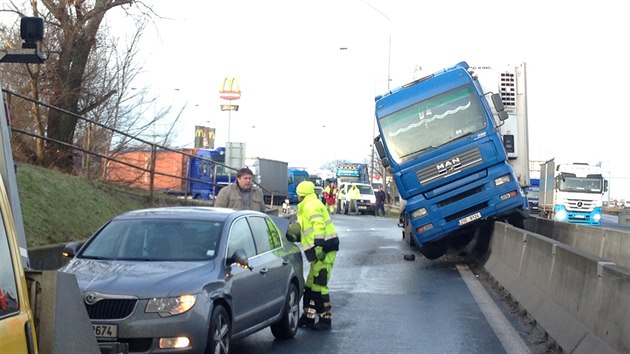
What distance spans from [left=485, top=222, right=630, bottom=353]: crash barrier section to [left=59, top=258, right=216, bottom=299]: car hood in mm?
3387

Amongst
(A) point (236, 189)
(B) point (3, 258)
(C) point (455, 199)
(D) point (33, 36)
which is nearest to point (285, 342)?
(A) point (236, 189)

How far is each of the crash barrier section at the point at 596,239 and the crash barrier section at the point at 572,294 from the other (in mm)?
2333

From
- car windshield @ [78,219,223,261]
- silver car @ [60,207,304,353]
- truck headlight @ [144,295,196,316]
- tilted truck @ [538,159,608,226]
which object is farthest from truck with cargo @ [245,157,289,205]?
truck headlight @ [144,295,196,316]

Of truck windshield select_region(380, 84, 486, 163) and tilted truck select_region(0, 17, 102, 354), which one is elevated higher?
truck windshield select_region(380, 84, 486, 163)

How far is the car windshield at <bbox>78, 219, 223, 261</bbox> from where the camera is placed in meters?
8.69

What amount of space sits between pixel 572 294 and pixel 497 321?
2.83m

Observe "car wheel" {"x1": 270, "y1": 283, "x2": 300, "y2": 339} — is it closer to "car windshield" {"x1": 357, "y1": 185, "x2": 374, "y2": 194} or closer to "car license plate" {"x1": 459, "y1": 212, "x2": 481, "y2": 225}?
"car license plate" {"x1": 459, "y1": 212, "x2": 481, "y2": 225}

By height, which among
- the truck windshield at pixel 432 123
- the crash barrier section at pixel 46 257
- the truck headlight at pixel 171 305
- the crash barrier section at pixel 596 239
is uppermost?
the truck windshield at pixel 432 123

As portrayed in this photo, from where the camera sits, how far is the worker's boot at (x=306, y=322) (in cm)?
1109

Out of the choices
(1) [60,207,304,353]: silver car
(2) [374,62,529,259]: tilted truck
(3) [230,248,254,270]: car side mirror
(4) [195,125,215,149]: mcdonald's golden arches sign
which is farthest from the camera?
(4) [195,125,215,149]: mcdonald's golden arches sign

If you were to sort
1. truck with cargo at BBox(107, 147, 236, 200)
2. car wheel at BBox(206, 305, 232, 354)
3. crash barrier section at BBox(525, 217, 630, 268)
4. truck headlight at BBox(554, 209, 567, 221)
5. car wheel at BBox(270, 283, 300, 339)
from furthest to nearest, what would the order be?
1. truck headlight at BBox(554, 209, 567, 221)
2. truck with cargo at BBox(107, 147, 236, 200)
3. crash barrier section at BBox(525, 217, 630, 268)
4. car wheel at BBox(270, 283, 300, 339)
5. car wheel at BBox(206, 305, 232, 354)

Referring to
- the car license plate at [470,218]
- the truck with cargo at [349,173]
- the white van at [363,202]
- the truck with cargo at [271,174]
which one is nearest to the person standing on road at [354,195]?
the white van at [363,202]

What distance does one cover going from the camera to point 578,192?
42562mm

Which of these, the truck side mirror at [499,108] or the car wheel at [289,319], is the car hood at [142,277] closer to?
the car wheel at [289,319]
